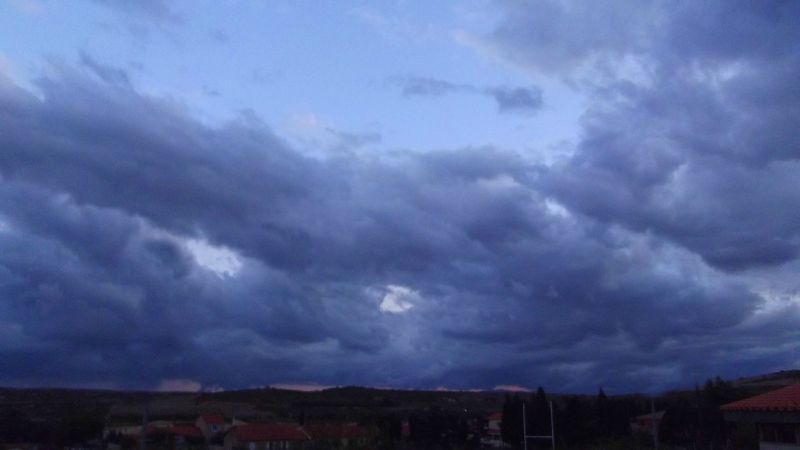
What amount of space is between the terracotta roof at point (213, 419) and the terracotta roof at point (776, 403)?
136 ft

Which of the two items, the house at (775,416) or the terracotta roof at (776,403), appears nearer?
the house at (775,416)

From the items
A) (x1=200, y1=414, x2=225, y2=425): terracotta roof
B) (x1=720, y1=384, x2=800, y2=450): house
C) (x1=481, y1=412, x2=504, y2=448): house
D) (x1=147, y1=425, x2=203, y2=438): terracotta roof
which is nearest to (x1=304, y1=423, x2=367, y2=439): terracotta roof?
(x1=147, y1=425, x2=203, y2=438): terracotta roof

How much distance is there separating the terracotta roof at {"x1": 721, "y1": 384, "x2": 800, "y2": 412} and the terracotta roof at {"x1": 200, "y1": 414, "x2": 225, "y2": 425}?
41482mm

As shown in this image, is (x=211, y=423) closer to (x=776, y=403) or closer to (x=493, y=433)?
(x=493, y=433)

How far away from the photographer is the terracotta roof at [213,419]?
56531 mm

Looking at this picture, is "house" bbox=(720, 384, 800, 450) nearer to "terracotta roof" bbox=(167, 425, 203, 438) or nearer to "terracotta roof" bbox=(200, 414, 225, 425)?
"terracotta roof" bbox=(167, 425, 203, 438)

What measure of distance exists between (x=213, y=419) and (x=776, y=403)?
1786 inches

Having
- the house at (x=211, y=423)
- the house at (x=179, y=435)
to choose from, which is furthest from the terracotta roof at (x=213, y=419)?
the house at (x=179, y=435)

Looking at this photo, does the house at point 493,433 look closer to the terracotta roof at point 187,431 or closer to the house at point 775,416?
the terracotta roof at point 187,431

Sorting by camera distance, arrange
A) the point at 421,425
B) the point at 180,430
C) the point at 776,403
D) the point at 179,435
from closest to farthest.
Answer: the point at 776,403 < the point at 179,435 < the point at 180,430 < the point at 421,425

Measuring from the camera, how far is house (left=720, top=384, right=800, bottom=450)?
770 inches

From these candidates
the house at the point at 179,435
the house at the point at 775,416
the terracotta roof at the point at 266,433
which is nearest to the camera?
the house at the point at 775,416

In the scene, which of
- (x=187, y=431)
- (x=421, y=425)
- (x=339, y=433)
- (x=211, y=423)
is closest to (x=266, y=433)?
(x=339, y=433)

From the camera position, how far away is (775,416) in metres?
20.3
